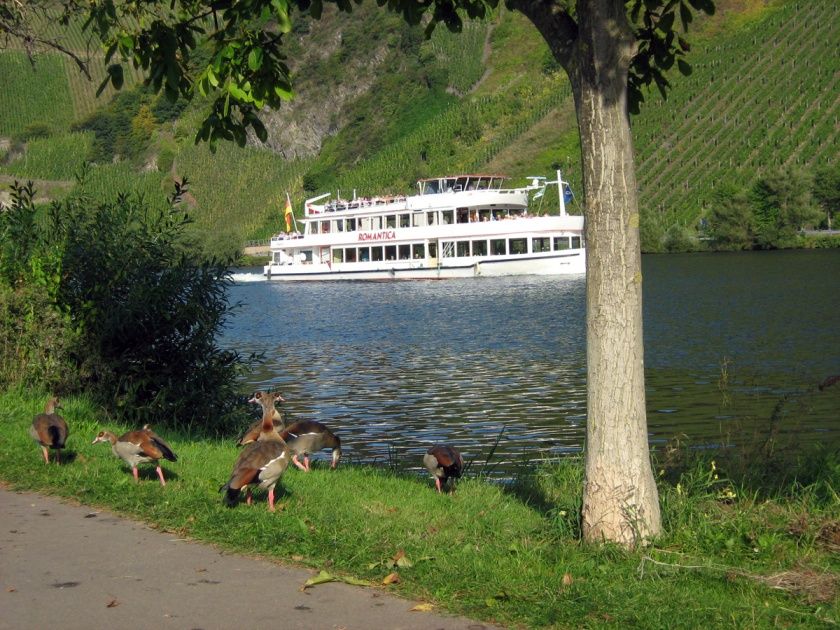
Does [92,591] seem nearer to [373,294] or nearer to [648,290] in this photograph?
[648,290]

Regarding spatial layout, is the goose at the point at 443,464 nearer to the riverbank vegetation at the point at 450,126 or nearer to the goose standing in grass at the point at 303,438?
the goose standing in grass at the point at 303,438

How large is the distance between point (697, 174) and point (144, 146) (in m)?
91.4

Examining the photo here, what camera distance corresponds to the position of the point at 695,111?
8675cm

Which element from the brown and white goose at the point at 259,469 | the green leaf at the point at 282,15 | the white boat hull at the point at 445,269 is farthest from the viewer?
the white boat hull at the point at 445,269

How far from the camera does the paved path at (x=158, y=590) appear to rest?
5.05 m

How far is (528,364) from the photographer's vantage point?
2188 centimetres

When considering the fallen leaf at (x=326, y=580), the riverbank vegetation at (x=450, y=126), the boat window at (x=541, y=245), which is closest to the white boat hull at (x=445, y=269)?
the boat window at (x=541, y=245)

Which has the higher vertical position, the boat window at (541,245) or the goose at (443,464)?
the boat window at (541,245)

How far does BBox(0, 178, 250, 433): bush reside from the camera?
12453 mm

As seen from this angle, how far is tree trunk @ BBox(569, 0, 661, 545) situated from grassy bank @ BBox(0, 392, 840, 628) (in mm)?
264

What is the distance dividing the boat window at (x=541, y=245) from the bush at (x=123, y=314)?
1797 inches

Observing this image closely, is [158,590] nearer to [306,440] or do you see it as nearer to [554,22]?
[554,22]

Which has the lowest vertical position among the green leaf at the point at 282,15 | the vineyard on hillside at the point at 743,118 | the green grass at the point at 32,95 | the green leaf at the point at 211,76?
the green leaf at the point at 211,76

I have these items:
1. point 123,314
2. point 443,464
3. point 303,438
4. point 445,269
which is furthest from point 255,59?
point 445,269
